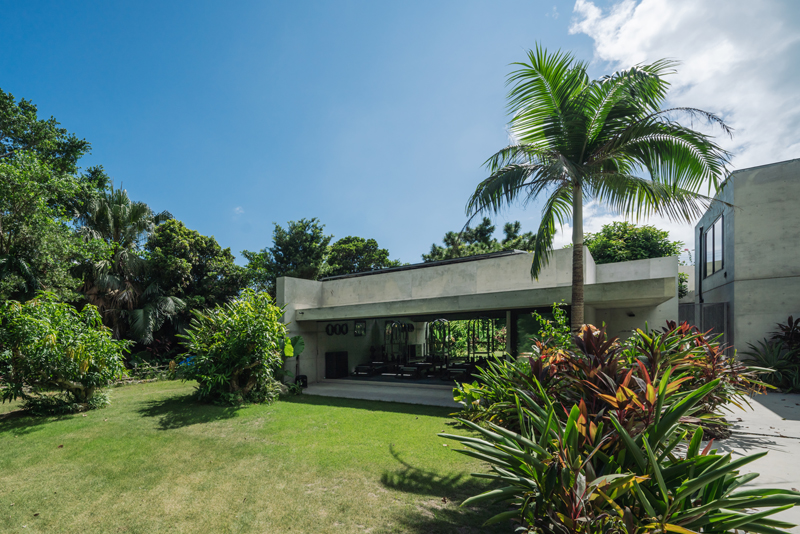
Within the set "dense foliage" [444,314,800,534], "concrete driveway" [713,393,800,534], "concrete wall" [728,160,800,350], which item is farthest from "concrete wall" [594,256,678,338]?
"dense foliage" [444,314,800,534]

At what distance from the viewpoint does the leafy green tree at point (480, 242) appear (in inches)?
1268

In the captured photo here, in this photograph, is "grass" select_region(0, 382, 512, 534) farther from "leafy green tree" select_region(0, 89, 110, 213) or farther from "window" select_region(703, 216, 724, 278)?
"window" select_region(703, 216, 724, 278)

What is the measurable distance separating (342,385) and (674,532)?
12.7 metres

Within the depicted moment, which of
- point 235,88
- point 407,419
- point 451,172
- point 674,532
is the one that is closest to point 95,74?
point 235,88

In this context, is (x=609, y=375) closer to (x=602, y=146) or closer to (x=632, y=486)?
(x=632, y=486)

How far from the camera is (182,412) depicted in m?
8.86

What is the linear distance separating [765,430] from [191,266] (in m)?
23.4

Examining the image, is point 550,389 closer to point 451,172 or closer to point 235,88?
point 451,172

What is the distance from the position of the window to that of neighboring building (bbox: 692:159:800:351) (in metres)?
1.46

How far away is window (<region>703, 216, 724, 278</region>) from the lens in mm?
12881

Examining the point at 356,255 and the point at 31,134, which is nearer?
the point at 31,134

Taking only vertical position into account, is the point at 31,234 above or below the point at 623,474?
above

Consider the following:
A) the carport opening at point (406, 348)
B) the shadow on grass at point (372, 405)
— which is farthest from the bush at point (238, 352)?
the carport opening at point (406, 348)

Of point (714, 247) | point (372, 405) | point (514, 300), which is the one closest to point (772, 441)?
point (514, 300)
